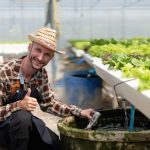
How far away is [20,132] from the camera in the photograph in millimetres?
3189

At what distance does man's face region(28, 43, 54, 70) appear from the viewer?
3.31 meters

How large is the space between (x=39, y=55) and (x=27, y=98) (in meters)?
0.36

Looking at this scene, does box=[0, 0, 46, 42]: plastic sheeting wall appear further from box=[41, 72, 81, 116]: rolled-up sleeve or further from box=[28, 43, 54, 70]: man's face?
box=[28, 43, 54, 70]: man's face

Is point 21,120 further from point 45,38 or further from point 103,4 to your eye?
point 103,4

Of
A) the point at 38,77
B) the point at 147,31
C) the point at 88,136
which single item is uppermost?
the point at 38,77

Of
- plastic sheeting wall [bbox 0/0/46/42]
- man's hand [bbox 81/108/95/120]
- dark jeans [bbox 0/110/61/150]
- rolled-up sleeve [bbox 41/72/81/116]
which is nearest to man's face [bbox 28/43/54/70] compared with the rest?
rolled-up sleeve [bbox 41/72/81/116]

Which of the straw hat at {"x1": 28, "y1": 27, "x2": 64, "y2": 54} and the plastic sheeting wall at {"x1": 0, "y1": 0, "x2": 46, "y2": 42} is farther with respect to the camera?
the plastic sheeting wall at {"x1": 0, "y1": 0, "x2": 46, "y2": 42}

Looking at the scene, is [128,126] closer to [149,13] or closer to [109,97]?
[109,97]

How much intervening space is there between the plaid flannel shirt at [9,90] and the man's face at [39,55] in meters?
0.16

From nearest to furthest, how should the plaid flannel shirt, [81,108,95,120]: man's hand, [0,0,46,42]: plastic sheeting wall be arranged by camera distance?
the plaid flannel shirt, [81,108,95,120]: man's hand, [0,0,46,42]: plastic sheeting wall

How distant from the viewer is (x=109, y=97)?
7.18m

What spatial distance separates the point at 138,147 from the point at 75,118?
76cm

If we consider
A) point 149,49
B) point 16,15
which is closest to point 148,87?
point 149,49

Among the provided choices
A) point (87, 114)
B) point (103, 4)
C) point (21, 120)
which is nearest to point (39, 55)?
point (21, 120)
